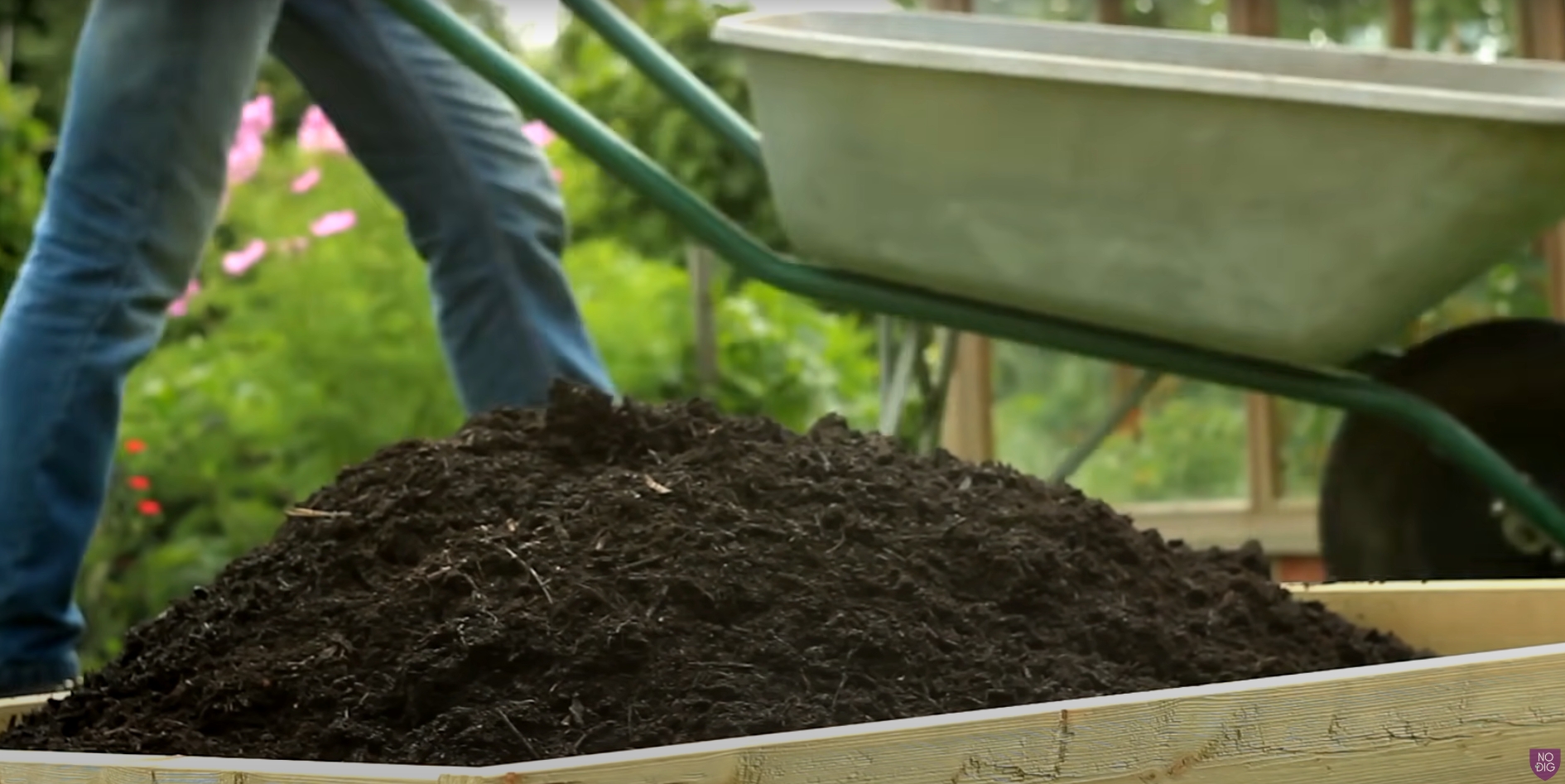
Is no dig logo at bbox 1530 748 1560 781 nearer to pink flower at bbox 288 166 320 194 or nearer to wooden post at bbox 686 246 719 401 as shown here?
wooden post at bbox 686 246 719 401

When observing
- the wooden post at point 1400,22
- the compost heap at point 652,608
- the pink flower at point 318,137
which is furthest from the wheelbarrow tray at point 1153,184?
the pink flower at point 318,137

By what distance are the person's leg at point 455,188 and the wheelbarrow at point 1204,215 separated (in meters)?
0.21

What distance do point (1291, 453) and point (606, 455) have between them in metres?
2.03

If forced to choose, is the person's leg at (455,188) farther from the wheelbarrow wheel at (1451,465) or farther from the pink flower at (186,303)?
the pink flower at (186,303)

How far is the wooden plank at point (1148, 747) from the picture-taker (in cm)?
91

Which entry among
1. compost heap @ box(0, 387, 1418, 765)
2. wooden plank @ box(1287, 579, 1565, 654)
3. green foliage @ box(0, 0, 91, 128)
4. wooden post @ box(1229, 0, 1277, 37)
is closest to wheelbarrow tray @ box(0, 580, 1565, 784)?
compost heap @ box(0, 387, 1418, 765)

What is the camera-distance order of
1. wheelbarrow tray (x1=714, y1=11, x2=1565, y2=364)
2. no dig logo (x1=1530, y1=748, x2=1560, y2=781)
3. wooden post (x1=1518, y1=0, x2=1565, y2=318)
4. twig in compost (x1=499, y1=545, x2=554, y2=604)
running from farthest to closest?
wooden post (x1=1518, y1=0, x2=1565, y2=318) → wheelbarrow tray (x1=714, y1=11, x2=1565, y2=364) → twig in compost (x1=499, y1=545, x2=554, y2=604) → no dig logo (x1=1530, y1=748, x2=1560, y2=781)

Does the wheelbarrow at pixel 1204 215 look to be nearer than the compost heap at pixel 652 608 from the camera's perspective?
No

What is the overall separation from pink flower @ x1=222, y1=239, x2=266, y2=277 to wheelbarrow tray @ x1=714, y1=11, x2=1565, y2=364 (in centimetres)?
163

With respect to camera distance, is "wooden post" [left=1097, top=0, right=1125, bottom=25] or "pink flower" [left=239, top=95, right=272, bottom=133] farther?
"pink flower" [left=239, top=95, right=272, bottom=133]

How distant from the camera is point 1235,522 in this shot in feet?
10.6

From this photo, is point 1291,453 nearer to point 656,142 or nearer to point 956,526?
point 656,142

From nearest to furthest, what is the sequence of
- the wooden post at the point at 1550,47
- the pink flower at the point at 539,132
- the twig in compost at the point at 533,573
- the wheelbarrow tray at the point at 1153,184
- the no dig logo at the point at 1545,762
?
the no dig logo at the point at 1545,762, the twig in compost at the point at 533,573, the wheelbarrow tray at the point at 1153,184, the wooden post at the point at 1550,47, the pink flower at the point at 539,132

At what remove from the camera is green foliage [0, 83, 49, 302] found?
3.24m
